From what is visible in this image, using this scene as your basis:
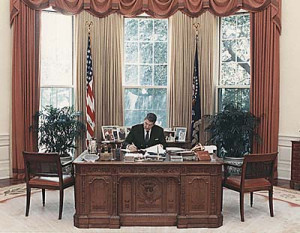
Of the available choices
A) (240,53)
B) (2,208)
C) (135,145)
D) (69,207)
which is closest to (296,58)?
(240,53)

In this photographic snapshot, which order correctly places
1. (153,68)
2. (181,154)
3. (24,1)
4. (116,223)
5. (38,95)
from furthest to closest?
(153,68) < (38,95) < (24,1) < (181,154) < (116,223)

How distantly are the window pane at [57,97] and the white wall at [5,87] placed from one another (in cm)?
85

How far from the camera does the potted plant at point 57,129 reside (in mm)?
8750

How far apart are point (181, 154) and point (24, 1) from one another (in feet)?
14.5

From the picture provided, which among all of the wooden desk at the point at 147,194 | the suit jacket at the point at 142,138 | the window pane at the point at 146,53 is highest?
the window pane at the point at 146,53

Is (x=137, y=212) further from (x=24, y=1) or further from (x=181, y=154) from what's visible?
(x=24, y=1)

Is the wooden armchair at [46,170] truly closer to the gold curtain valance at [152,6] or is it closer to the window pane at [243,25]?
the gold curtain valance at [152,6]

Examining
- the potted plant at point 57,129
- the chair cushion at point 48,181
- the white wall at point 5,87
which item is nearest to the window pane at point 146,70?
the potted plant at point 57,129

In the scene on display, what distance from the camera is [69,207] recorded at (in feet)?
22.0

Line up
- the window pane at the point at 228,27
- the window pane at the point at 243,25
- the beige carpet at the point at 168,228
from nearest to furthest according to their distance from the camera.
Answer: the beige carpet at the point at 168,228 → the window pane at the point at 243,25 → the window pane at the point at 228,27

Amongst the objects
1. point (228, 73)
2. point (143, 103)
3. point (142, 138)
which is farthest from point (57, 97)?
point (228, 73)

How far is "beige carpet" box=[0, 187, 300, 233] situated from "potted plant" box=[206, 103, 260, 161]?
161 centimetres

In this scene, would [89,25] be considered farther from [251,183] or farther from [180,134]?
[251,183]

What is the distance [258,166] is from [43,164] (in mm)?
2865
